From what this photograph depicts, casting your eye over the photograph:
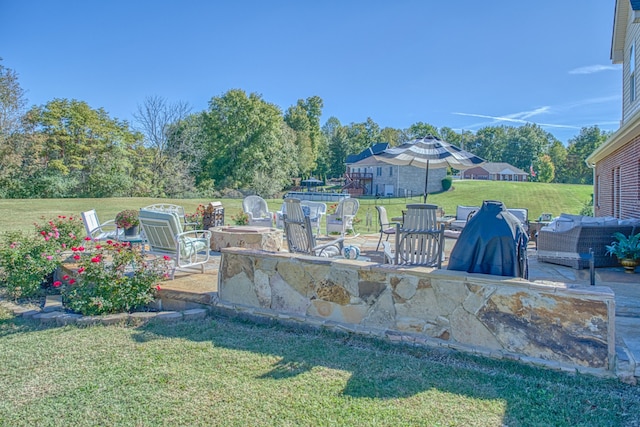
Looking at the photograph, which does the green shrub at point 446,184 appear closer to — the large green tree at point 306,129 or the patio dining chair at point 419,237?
the large green tree at point 306,129

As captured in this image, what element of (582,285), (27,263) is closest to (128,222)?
(27,263)

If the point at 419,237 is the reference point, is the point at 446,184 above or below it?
above

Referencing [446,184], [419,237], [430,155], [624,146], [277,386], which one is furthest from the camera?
[446,184]

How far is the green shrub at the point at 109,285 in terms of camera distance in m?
3.94

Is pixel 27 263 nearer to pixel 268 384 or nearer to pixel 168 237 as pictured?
pixel 168 237

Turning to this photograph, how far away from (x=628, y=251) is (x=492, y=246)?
14.2 ft

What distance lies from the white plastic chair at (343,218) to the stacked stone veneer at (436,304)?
5463 mm

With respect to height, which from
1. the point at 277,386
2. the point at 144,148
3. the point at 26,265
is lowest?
the point at 277,386

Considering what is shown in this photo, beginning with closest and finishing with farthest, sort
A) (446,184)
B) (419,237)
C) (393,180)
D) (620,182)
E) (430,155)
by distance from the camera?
(419,237) < (430,155) < (620,182) < (446,184) < (393,180)

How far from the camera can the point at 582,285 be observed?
157 inches

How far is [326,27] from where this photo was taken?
1355cm

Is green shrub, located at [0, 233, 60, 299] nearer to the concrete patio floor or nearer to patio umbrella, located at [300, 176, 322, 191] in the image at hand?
the concrete patio floor

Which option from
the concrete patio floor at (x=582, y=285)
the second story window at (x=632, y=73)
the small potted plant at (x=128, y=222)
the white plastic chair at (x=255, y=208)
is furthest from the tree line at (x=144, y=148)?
the second story window at (x=632, y=73)

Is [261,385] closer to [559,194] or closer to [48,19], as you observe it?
[48,19]
